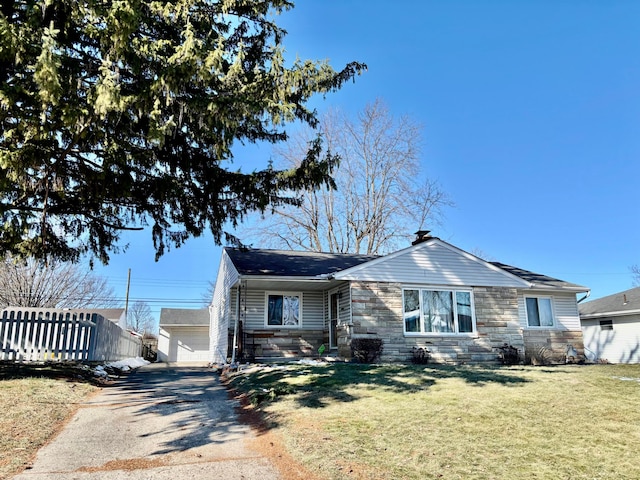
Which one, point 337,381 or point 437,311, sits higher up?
point 437,311

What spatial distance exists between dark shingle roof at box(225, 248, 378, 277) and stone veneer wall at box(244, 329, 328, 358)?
7.27 ft

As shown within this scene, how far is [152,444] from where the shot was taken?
15.7 feet

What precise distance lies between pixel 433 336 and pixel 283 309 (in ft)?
17.2

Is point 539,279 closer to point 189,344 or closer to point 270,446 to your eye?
point 270,446

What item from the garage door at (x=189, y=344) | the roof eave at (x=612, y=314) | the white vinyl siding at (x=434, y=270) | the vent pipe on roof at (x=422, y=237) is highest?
the vent pipe on roof at (x=422, y=237)

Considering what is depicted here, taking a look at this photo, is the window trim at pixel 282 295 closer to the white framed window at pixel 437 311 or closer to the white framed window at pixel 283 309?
the white framed window at pixel 283 309

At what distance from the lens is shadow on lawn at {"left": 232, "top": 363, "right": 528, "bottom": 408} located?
6796 mm

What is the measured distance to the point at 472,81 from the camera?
66.9 feet

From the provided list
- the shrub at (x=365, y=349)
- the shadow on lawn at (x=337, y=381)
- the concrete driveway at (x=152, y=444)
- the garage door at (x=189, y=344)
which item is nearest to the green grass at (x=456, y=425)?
the shadow on lawn at (x=337, y=381)

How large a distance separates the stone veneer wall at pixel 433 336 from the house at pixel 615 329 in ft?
31.1

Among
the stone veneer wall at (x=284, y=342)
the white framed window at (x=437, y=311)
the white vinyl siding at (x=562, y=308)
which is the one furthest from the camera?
the white vinyl siding at (x=562, y=308)

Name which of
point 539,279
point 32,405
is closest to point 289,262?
point 539,279

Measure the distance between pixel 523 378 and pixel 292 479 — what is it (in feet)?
20.7

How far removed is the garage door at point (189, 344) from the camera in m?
30.4
